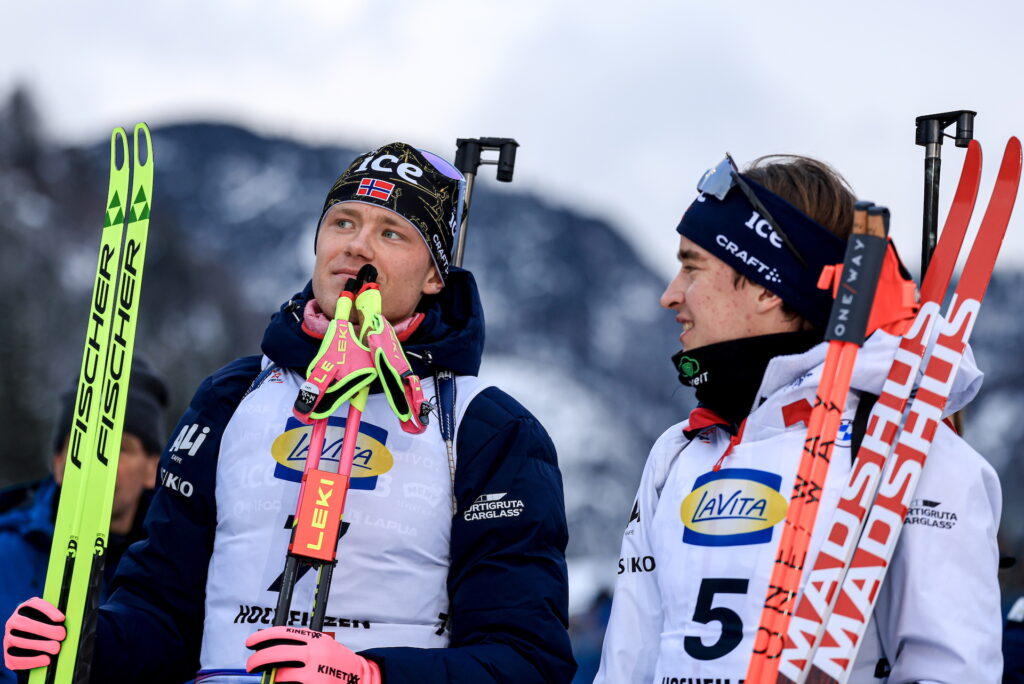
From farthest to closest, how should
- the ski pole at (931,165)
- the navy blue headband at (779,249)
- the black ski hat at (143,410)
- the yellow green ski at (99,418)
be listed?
the black ski hat at (143,410), the ski pole at (931,165), the yellow green ski at (99,418), the navy blue headband at (779,249)

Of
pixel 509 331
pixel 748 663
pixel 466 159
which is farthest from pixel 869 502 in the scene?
pixel 509 331

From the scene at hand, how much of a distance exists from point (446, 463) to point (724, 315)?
29.3 inches

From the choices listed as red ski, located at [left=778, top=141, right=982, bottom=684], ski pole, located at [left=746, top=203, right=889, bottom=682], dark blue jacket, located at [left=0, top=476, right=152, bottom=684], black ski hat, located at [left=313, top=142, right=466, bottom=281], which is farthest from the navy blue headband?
dark blue jacket, located at [left=0, top=476, right=152, bottom=684]

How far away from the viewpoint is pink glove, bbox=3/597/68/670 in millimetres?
2816

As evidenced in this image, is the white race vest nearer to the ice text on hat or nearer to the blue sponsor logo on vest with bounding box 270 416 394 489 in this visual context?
the blue sponsor logo on vest with bounding box 270 416 394 489

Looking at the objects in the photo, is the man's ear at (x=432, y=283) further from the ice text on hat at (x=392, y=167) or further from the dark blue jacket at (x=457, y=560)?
the ice text on hat at (x=392, y=167)

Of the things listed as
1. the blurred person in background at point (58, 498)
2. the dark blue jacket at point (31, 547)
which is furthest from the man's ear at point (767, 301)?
the dark blue jacket at point (31, 547)

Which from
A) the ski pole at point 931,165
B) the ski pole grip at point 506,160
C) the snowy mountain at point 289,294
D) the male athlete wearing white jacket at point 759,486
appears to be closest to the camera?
the male athlete wearing white jacket at point 759,486

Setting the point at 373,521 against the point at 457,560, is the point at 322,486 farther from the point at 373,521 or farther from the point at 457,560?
the point at 457,560

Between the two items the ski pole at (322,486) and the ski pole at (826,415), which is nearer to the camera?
the ski pole at (826,415)

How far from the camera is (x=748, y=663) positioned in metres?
2.54

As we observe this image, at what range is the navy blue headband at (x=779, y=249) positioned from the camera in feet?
9.16

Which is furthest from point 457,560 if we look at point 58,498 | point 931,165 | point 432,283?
point 58,498

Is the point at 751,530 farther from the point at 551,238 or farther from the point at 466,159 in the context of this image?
the point at 551,238
